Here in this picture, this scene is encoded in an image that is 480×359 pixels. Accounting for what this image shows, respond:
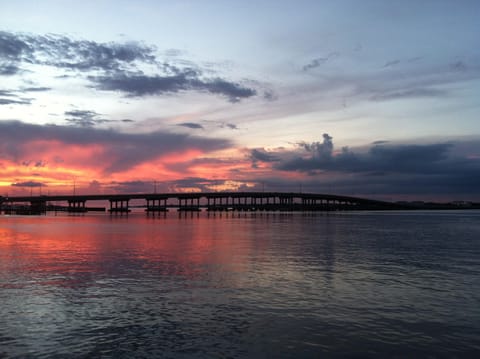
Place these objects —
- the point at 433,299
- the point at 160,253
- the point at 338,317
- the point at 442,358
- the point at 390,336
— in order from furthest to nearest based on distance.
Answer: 1. the point at 160,253
2. the point at 433,299
3. the point at 338,317
4. the point at 390,336
5. the point at 442,358

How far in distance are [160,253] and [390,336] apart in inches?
1107

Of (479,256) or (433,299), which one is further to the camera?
(479,256)

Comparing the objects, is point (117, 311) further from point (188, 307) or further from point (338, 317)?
point (338, 317)

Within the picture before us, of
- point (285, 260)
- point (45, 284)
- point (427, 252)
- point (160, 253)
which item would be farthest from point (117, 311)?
point (427, 252)

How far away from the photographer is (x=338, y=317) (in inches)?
A: 693

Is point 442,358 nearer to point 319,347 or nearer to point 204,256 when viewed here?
point 319,347

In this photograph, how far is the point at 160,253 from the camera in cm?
4028

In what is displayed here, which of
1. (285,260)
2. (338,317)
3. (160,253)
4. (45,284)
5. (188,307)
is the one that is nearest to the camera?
(338,317)

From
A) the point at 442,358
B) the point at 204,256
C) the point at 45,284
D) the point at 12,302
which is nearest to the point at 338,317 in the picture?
the point at 442,358

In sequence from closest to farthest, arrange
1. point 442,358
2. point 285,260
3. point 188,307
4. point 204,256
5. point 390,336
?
1. point 442,358
2. point 390,336
3. point 188,307
4. point 285,260
5. point 204,256

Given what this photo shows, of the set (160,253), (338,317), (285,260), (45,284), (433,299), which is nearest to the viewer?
(338,317)

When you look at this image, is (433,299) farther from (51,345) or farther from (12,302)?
(12,302)

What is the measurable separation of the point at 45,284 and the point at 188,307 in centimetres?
984

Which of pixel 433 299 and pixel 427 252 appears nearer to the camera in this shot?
pixel 433 299
